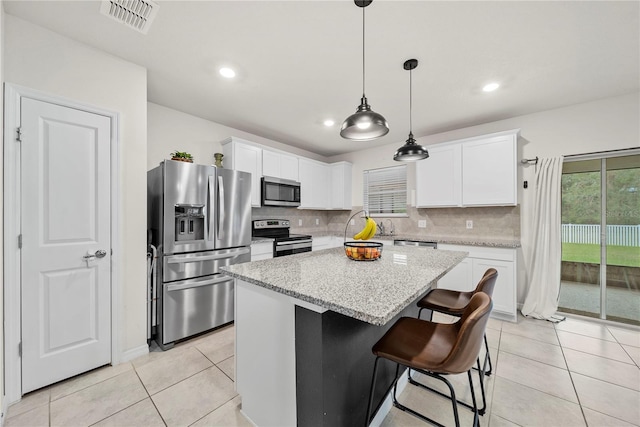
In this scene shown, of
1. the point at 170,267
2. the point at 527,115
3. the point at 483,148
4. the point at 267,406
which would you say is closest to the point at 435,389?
the point at 267,406

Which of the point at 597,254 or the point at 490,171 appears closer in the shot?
the point at 597,254

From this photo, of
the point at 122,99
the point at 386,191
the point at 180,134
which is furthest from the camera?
the point at 386,191

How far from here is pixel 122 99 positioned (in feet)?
7.21

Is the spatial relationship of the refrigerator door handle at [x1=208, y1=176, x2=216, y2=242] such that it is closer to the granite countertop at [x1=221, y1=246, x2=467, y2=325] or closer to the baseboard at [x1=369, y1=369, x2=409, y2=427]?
the granite countertop at [x1=221, y1=246, x2=467, y2=325]

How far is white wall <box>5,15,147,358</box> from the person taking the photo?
1834mm

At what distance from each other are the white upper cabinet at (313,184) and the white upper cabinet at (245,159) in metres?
0.91

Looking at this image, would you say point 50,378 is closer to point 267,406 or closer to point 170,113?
point 267,406

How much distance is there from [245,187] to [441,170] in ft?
9.29

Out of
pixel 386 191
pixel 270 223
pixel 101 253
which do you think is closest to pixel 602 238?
pixel 386 191

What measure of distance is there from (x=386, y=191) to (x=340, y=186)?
90 cm

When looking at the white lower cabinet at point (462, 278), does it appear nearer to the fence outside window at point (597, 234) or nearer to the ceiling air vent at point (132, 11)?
the fence outside window at point (597, 234)

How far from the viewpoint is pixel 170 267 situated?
2.46 meters

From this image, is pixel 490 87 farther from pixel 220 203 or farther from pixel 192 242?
pixel 192 242

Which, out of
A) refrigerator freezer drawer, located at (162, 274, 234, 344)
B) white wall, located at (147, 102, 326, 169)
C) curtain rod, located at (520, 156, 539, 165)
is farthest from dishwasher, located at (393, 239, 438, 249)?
white wall, located at (147, 102, 326, 169)
